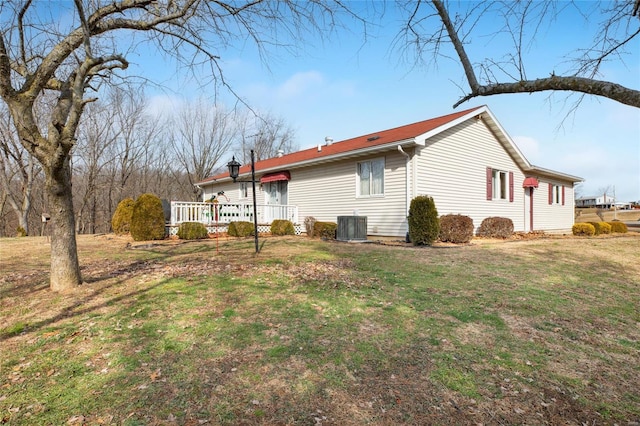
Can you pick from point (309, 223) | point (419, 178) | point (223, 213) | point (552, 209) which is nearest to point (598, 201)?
point (552, 209)

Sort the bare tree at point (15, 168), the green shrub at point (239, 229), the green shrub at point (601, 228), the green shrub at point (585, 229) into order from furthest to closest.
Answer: the bare tree at point (15, 168) < the green shrub at point (601, 228) < the green shrub at point (585, 229) < the green shrub at point (239, 229)

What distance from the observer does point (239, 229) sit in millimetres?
12648

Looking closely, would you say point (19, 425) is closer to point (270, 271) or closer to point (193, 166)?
point (270, 271)

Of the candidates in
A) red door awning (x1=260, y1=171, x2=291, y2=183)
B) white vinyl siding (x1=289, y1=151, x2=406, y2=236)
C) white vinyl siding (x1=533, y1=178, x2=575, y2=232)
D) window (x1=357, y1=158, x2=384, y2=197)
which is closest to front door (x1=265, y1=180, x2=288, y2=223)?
red door awning (x1=260, y1=171, x2=291, y2=183)

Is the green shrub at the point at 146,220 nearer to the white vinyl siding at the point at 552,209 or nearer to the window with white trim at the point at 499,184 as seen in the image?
the window with white trim at the point at 499,184

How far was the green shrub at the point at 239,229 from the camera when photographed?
12.6 m

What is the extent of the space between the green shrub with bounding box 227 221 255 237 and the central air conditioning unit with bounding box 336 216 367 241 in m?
3.47

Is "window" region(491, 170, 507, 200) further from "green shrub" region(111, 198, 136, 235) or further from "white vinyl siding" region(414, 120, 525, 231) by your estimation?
"green shrub" region(111, 198, 136, 235)

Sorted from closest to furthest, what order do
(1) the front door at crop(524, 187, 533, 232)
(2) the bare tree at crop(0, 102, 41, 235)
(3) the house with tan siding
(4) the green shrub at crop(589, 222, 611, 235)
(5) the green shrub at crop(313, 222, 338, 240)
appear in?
1. (3) the house with tan siding
2. (5) the green shrub at crop(313, 222, 338, 240)
3. (4) the green shrub at crop(589, 222, 611, 235)
4. (1) the front door at crop(524, 187, 533, 232)
5. (2) the bare tree at crop(0, 102, 41, 235)

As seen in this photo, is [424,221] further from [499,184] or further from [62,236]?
[62,236]

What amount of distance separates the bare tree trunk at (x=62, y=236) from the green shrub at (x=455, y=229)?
31.0ft

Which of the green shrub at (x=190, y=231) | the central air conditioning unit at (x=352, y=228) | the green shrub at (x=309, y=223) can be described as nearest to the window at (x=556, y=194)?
the central air conditioning unit at (x=352, y=228)

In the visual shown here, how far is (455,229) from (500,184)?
6167mm

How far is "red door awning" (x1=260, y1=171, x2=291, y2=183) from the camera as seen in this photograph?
51.2 feet
